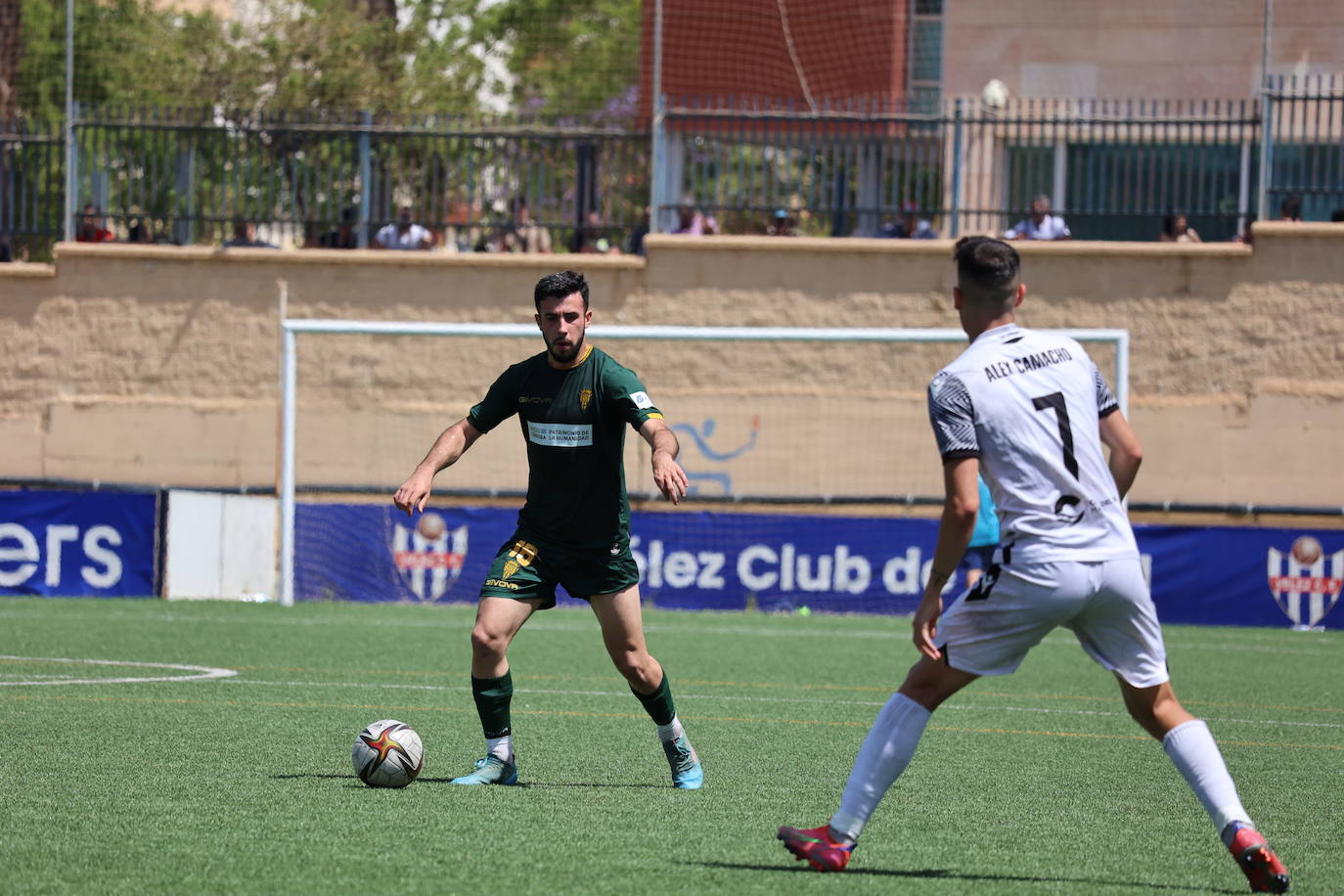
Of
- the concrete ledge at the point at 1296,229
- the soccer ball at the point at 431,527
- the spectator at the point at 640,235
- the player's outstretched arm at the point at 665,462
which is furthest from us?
the spectator at the point at 640,235

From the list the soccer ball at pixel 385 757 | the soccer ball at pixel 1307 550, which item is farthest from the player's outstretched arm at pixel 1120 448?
the soccer ball at pixel 1307 550

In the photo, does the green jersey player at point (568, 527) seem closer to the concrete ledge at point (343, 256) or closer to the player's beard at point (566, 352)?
the player's beard at point (566, 352)

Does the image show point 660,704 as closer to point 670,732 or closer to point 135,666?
point 670,732

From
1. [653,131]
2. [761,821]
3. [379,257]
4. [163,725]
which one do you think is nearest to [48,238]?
[379,257]

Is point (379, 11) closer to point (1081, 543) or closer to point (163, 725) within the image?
point (163, 725)

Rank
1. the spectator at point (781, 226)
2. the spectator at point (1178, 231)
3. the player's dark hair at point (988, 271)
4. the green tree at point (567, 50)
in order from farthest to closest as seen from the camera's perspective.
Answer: the green tree at point (567, 50) → the spectator at point (781, 226) → the spectator at point (1178, 231) → the player's dark hair at point (988, 271)

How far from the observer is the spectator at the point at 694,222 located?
21594mm

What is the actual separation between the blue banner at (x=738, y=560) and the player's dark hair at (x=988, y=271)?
41.0 feet

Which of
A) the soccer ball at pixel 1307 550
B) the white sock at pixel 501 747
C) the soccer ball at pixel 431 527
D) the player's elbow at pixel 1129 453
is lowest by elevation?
the soccer ball at pixel 431 527

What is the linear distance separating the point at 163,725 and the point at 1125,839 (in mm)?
4839

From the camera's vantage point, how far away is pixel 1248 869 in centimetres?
519

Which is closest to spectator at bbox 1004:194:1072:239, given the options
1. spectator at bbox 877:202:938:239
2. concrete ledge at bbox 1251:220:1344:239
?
spectator at bbox 877:202:938:239

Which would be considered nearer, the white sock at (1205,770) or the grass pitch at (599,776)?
the white sock at (1205,770)

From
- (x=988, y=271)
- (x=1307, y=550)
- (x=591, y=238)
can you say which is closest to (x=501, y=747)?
(x=988, y=271)
